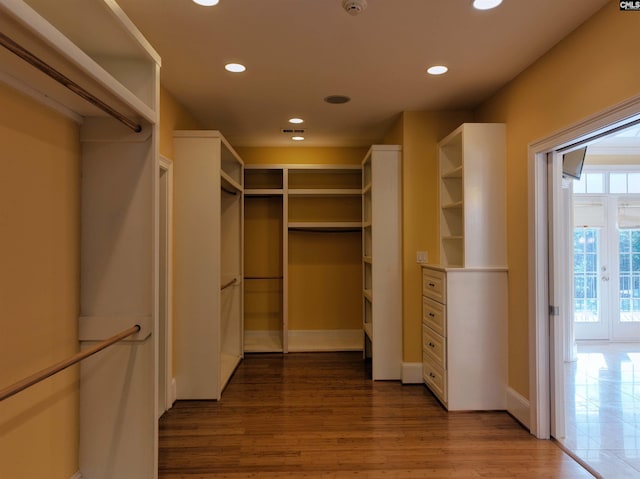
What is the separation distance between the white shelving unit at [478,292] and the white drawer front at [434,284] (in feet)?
0.05

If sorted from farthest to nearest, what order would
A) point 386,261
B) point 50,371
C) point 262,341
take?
point 262,341, point 386,261, point 50,371

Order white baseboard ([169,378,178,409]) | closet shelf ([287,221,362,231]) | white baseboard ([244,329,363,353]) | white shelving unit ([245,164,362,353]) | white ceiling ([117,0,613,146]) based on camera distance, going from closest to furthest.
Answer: white ceiling ([117,0,613,146]) → white baseboard ([169,378,178,409]) → closet shelf ([287,221,362,231]) → white baseboard ([244,329,363,353]) → white shelving unit ([245,164,362,353])

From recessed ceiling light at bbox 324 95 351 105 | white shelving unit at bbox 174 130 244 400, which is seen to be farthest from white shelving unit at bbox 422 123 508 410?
white shelving unit at bbox 174 130 244 400

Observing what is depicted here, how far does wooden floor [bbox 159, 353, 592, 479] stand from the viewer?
7.75 ft

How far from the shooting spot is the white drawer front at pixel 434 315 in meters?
3.26

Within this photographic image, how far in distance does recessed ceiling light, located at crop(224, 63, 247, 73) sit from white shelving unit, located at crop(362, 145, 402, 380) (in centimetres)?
156

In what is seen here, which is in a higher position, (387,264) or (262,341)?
(387,264)

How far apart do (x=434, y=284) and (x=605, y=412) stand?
5.45 feet

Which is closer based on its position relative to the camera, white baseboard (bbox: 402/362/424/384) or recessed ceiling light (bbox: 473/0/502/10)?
recessed ceiling light (bbox: 473/0/502/10)

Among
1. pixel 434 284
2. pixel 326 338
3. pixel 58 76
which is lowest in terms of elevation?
pixel 326 338

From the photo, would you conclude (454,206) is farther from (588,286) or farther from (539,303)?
(588,286)

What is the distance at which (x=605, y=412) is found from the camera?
3.17 metres

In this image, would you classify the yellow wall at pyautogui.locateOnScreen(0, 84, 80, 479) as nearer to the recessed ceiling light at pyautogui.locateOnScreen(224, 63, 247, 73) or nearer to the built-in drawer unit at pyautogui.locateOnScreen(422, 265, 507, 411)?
the recessed ceiling light at pyautogui.locateOnScreen(224, 63, 247, 73)

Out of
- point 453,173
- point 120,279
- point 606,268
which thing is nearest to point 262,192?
point 453,173
